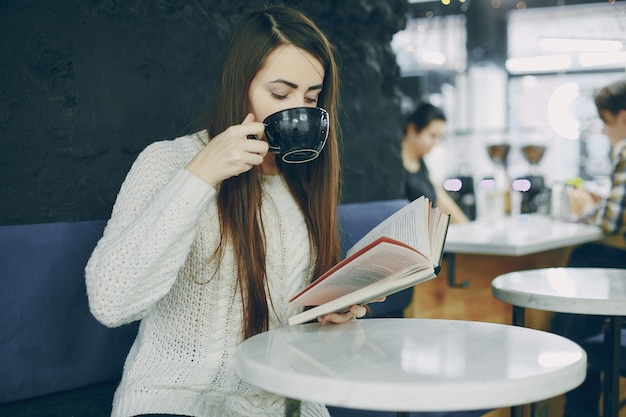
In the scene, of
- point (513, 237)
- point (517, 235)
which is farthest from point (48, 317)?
point (517, 235)

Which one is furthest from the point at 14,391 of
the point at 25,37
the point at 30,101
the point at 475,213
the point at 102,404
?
the point at 475,213

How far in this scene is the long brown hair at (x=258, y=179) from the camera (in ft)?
4.76

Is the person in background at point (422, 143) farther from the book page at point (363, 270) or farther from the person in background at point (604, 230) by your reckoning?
the book page at point (363, 270)

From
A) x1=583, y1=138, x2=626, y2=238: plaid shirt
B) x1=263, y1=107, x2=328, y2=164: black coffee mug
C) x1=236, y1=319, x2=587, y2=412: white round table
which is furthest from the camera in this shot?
x1=583, y1=138, x2=626, y2=238: plaid shirt

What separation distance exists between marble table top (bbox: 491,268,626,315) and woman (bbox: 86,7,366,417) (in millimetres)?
537

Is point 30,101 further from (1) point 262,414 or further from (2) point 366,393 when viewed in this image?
(2) point 366,393

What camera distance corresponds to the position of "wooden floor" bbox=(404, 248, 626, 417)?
287 cm

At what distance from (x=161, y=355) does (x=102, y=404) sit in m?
0.35

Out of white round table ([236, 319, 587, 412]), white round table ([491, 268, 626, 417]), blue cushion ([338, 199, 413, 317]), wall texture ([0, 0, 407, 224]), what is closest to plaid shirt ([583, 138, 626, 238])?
white round table ([491, 268, 626, 417])

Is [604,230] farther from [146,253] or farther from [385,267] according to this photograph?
[146,253]

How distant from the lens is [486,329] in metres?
1.33

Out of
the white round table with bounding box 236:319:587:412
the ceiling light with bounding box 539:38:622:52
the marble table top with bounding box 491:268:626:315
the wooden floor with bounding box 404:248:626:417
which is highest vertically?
the ceiling light with bounding box 539:38:622:52

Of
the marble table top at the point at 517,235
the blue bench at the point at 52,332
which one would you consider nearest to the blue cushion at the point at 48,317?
the blue bench at the point at 52,332

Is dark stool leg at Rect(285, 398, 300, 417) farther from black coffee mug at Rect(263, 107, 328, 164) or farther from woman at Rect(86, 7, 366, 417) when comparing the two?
black coffee mug at Rect(263, 107, 328, 164)
